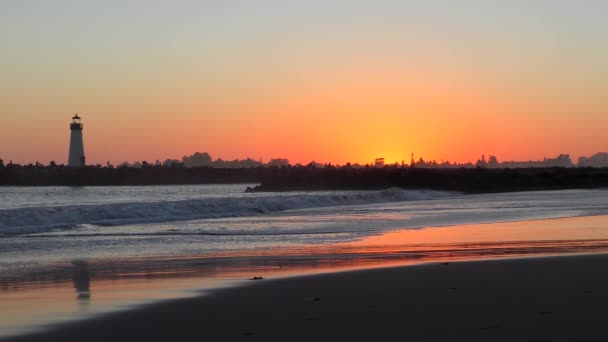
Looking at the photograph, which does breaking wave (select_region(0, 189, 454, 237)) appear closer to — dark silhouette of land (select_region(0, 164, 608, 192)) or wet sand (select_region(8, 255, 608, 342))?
wet sand (select_region(8, 255, 608, 342))

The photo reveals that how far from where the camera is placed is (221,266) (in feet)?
43.1

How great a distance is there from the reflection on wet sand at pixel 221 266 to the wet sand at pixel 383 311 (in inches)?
30.5

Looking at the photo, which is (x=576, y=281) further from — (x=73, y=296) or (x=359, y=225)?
(x=359, y=225)

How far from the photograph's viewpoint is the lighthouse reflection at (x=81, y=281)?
950cm

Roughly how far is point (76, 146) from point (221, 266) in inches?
3373

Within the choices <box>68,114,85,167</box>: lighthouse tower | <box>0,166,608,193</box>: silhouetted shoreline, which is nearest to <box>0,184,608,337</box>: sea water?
<box>0,166,608,193</box>: silhouetted shoreline

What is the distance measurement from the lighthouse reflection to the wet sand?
1.10 m

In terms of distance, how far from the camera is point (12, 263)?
45.6 ft

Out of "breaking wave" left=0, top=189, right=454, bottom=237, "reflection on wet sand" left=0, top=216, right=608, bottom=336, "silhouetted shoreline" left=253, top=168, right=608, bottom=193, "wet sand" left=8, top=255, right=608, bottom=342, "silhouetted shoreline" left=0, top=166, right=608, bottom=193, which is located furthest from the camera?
"silhouetted shoreline" left=0, top=166, right=608, bottom=193

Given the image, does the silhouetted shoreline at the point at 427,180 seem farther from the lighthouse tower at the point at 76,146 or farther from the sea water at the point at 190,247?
the sea water at the point at 190,247

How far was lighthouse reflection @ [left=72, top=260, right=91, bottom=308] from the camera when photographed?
950 cm

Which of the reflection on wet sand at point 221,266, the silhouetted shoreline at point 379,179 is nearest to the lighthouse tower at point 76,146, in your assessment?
the silhouetted shoreline at point 379,179

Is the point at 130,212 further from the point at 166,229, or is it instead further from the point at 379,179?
the point at 379,179

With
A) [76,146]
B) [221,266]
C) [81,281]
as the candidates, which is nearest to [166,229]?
[221,266]
